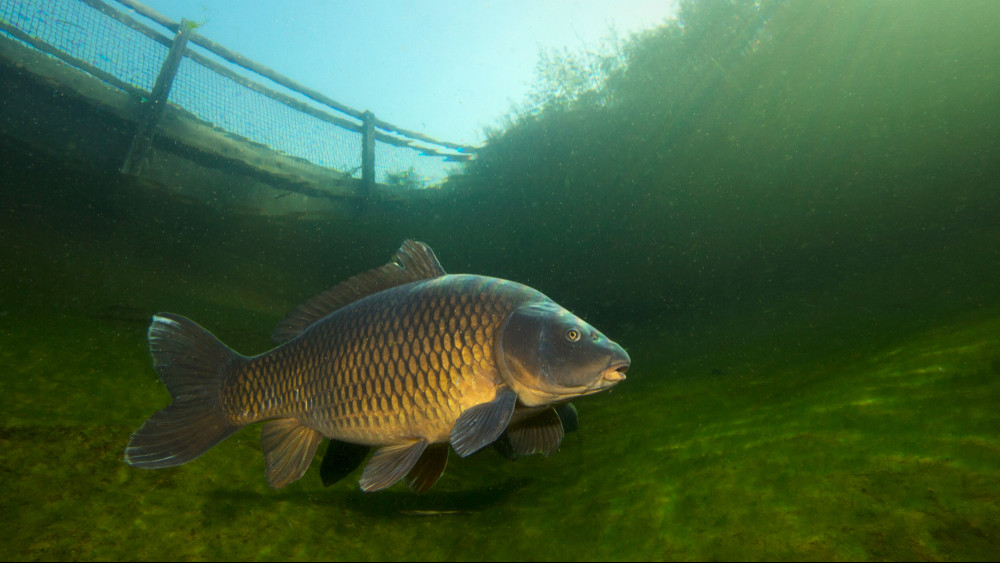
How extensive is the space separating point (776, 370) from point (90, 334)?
906 centimetres

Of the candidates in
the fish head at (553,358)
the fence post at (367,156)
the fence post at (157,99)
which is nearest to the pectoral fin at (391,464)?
the fish head at (553,358)

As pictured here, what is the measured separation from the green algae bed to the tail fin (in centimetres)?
29

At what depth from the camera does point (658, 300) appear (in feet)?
40.9

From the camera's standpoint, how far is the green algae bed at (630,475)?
172 cm

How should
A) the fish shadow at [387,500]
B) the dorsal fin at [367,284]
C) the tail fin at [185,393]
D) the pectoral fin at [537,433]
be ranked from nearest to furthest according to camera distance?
the tail fin at [185,393] → the fish shadow at [387,500] → the pectoral fin at [537,433] → the dorsal fin at [367,284]

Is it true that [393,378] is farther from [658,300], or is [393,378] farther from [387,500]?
[658,300]

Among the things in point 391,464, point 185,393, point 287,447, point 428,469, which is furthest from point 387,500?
point 185,393

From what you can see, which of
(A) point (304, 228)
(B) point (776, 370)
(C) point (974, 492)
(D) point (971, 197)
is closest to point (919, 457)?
(C) point (974, 492)

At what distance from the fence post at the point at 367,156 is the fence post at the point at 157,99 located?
451cm

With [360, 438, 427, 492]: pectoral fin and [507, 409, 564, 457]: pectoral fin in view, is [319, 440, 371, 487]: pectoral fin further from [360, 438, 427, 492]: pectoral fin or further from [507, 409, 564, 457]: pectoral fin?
[507, 409, 564, 457]: pectoral fin

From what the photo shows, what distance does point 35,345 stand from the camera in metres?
4.63

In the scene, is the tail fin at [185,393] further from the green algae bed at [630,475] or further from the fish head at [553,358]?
the fish head at [553,358]

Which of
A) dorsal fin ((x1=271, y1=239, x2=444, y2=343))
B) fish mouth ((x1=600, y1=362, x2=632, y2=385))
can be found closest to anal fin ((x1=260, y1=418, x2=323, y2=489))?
dorsal fin ((x1=271, y1=239, x2=444, y2=343))

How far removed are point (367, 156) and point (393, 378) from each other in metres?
12.3
